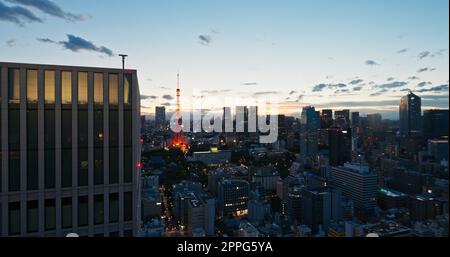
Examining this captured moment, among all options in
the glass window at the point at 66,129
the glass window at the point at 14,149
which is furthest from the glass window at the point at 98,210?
the glass window at the point at 14,149

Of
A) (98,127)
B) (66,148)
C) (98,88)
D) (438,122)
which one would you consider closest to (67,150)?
(66,148)

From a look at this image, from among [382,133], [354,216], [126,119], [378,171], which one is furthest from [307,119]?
[126,119]

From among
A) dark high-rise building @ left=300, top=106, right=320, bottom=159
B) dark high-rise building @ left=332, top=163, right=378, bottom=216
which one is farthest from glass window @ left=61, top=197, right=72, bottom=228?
dark high-rise building @ left=300, top=106, right=320, bottom=159

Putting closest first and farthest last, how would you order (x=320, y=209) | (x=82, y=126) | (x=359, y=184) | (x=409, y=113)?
(x=82, y=126) < (x=409, y=113) < (x=320, y=209) < (x=359, y=184)

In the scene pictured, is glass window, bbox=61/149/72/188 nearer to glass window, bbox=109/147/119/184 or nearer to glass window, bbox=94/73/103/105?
glass window, bbox=109/147/119/184

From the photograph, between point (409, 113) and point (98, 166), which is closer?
point (98, 166)

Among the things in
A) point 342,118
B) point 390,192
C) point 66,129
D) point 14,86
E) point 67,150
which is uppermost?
point 342,118

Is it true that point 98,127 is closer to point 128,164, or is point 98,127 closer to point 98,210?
point 128,164
